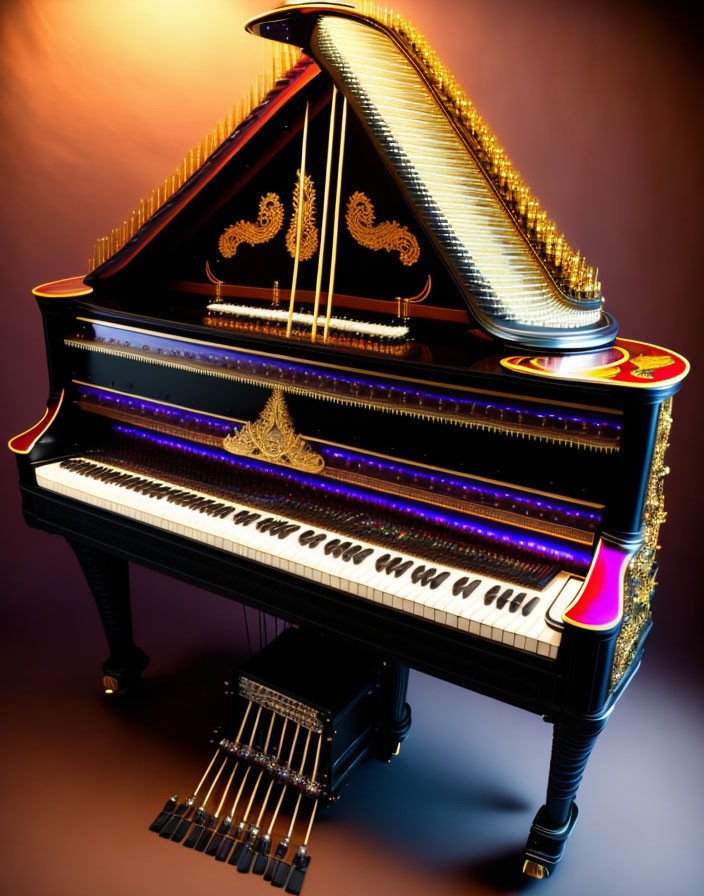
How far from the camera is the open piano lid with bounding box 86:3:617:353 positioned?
2195mm

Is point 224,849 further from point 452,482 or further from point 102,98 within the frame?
point 102,98

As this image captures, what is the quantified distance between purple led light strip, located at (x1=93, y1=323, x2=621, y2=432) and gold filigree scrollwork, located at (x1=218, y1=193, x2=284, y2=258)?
454mm

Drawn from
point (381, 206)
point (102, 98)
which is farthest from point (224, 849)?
point (102, 98)

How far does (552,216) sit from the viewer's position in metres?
3.54

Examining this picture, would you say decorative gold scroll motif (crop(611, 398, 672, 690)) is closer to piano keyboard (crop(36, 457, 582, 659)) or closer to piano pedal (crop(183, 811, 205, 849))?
piano keyboard (crop(36, 457, 582, 659))

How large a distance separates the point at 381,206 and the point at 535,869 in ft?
6.96

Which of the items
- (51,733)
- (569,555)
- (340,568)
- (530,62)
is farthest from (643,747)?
(530,62)

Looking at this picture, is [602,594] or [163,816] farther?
[163,816]

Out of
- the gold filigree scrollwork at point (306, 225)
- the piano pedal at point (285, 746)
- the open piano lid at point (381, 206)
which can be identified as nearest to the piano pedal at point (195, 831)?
the piano pedal at point (285, 746)

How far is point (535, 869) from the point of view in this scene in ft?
8.20

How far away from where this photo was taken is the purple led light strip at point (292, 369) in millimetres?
2094

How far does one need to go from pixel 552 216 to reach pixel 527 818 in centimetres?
244

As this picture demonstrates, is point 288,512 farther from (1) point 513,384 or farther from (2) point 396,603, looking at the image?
(1) point 513,384

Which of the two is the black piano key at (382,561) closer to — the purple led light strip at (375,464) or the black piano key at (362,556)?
the black piano key at (362,556)
